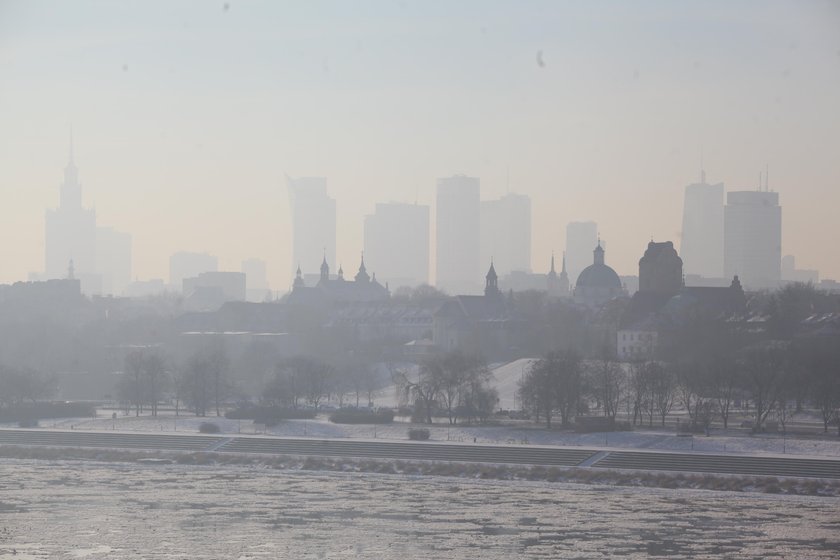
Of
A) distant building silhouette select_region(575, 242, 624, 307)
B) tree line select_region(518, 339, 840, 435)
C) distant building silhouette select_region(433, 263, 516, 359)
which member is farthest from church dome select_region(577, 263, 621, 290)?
tree line select_region(518, 339, 840, 435)

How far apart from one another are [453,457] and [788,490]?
13.3m

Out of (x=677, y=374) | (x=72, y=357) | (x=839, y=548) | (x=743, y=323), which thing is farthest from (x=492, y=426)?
(x=72, y=357)

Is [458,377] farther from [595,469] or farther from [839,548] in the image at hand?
[839,548]

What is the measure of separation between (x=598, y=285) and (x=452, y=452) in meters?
116

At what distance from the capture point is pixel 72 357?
11756 centimetres

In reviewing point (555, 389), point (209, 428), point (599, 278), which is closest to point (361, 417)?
point (209, 428)

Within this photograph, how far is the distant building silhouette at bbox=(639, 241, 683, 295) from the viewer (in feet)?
472

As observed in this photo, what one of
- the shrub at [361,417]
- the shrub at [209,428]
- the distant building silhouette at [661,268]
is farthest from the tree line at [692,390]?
the distant building silhouette at [661,268]

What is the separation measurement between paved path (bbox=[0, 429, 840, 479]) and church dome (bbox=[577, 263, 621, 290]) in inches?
4354

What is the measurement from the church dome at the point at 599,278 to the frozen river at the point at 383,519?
121 meters

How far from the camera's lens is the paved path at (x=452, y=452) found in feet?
176

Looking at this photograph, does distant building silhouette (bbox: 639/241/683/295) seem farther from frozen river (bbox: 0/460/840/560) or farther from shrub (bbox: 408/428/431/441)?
frozen river (bbox: 0/460/840/560)

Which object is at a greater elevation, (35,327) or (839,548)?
(35,327)

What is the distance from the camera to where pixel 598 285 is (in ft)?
572
